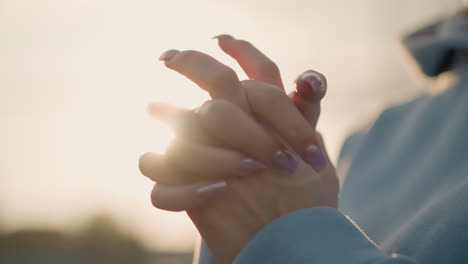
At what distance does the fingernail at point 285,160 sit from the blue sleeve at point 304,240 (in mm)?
121

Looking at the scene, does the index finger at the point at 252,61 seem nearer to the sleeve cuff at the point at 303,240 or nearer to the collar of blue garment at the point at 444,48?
the sleeve cuff at the point at 303,240

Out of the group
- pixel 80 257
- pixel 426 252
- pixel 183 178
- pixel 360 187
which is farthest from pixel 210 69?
pixel 80 257

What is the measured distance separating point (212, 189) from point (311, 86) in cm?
36

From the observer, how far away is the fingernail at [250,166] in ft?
3.15

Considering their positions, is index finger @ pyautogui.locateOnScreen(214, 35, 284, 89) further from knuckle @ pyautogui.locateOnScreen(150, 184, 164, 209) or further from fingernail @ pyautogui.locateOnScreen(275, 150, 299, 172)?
knuckle @ pyautogui.locateOnScreen(150, 184, 164, 209)

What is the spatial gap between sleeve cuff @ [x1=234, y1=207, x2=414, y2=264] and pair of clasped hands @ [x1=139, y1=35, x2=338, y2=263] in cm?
3

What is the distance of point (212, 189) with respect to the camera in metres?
0.98

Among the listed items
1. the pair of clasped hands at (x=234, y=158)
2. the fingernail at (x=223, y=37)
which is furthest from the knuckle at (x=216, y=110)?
the fingernail at (x=223, y=37)

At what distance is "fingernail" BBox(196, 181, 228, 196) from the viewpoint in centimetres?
97

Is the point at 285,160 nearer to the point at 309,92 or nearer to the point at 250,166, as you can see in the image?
the point at 250,166

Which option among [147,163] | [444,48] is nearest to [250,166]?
[147,163]

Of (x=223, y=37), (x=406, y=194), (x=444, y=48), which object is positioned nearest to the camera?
(x=223, y=37)

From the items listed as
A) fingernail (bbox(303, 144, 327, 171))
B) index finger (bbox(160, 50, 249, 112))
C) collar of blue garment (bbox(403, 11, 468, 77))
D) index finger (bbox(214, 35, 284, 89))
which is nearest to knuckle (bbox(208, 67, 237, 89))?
index finger (bbox(160, 50, 249, 112))

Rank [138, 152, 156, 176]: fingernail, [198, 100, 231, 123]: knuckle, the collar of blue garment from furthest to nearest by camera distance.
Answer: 1. the collar of blue garment
2. [138, 152, 156, 176]: fingernail
3. [198, 100, 231, 123]: knuckle
